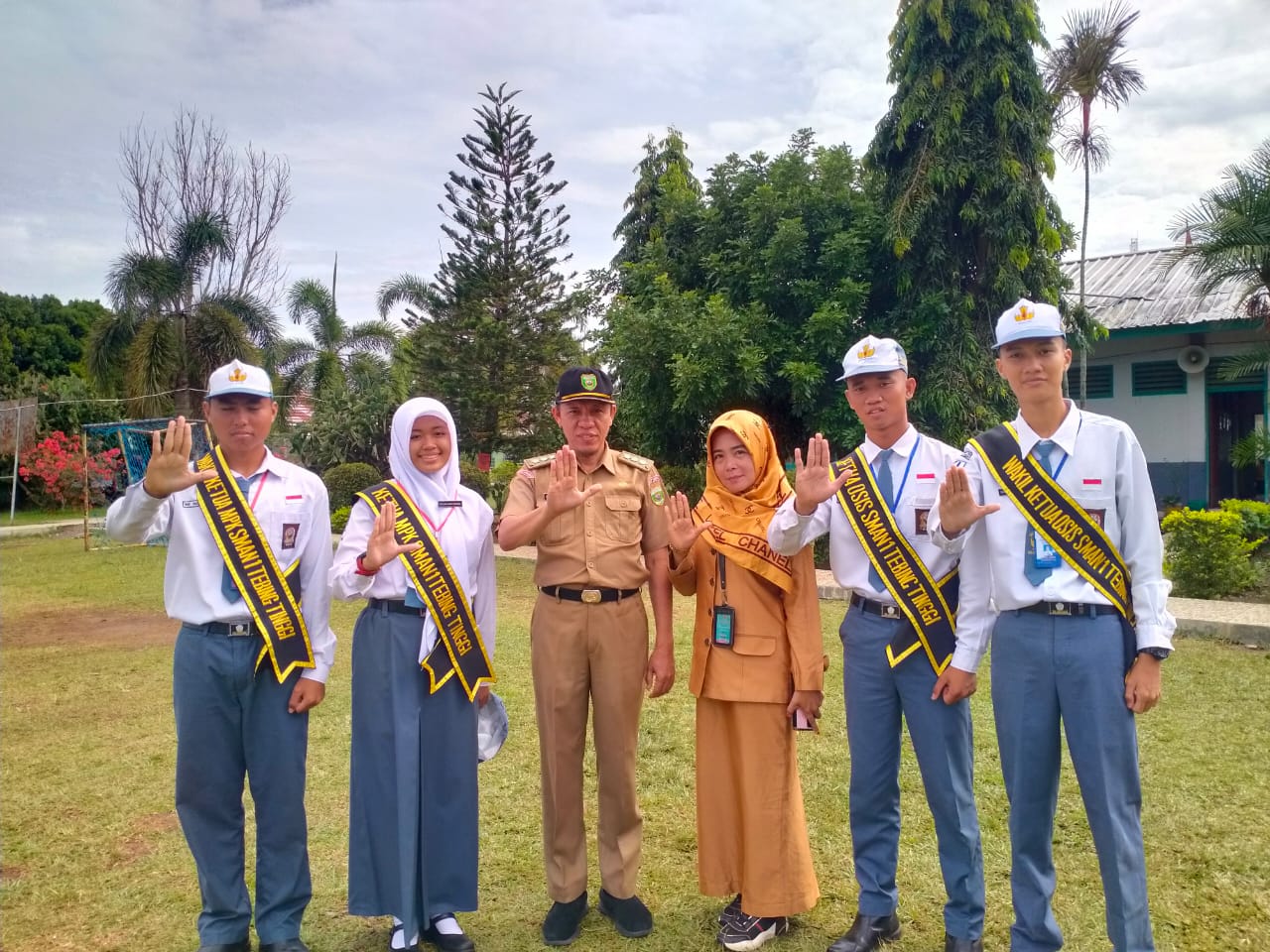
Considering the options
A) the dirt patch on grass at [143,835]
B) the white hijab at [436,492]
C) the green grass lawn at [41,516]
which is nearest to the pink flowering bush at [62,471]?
the green grass lawn at [41,516]

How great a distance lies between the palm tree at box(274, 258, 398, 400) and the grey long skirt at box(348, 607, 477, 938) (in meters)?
19.2

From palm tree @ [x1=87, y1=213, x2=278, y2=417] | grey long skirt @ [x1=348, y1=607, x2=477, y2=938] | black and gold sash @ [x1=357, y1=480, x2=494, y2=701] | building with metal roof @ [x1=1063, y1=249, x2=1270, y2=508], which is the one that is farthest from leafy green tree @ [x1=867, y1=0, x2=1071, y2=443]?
palm tree @ [x1=87, y1=213, x2=278, y2=417]

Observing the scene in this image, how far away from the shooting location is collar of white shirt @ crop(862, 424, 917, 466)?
2855mm

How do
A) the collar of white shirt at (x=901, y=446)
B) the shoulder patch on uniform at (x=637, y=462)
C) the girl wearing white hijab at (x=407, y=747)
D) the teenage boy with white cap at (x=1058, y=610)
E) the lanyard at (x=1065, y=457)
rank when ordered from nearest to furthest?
the teenage boy with white cap at (x=1058, y=610)
the lanyard at (x=1065, y=457)
the girl wearing white hijab at (x=407, y=747)
the collar of white shirt at (x=901, y=446)
the shoulder patch on uniform at (x=637, y=462)

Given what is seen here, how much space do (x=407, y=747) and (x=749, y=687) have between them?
1041 millimetres

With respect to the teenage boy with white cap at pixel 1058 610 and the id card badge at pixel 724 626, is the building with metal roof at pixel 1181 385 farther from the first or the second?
the id card badge at pixel 724 626

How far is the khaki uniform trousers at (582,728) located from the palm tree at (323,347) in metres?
19.3

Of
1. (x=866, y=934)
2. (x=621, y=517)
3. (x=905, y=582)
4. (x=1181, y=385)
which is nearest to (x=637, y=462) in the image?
(x=621, y=517)

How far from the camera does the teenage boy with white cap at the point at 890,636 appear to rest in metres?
2.64

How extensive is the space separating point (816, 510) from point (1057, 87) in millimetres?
16642

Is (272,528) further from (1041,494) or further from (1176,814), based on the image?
(1176,814)

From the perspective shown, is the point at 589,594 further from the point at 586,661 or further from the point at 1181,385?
the point at 1181,385

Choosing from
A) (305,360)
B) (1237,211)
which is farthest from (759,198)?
(305,360)

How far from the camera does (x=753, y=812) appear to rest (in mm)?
2771
